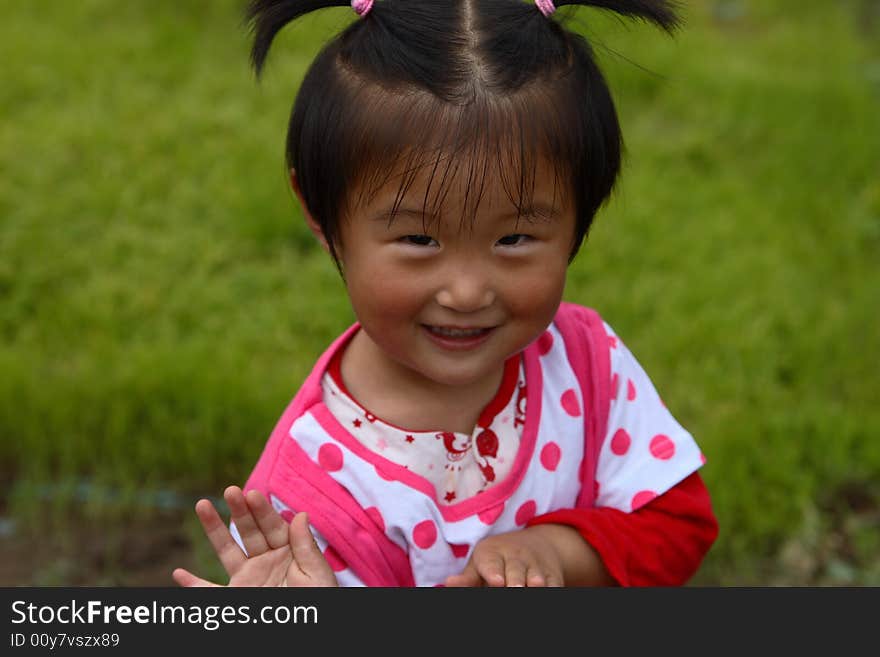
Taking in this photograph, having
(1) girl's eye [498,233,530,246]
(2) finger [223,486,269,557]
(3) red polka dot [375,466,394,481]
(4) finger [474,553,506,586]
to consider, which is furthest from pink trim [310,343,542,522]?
(1) girl's eye [498,233,530,246]

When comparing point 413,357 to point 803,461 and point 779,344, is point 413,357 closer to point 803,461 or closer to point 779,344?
point 803,461

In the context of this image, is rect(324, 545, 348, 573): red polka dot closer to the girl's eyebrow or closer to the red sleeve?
the red sleeve

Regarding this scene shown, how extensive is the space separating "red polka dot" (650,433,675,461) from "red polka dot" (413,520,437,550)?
0.42m

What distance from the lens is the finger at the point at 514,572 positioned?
66.4 inches

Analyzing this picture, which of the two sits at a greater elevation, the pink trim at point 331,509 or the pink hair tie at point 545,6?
the pink hair tie at point 545,6

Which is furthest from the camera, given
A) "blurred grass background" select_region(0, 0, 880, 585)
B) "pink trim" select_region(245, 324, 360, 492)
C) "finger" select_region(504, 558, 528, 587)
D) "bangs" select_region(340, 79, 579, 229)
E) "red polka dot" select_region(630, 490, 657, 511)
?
"blurred grass background" select_region(0, 0, 880, 585)

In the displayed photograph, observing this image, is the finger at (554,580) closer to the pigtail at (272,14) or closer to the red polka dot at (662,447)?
the red polka dot at (662,447)

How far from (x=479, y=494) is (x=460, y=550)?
0.10 metres

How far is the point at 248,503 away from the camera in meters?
1.63

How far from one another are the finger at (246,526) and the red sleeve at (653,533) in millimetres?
472

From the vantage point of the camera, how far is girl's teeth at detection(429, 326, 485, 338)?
1.70m

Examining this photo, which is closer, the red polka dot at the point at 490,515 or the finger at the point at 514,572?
the finger at the point at 514,572

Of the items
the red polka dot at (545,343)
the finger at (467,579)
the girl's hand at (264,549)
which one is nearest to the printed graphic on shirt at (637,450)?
the red polka dot at (545,343)

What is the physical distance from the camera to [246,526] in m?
1.65
